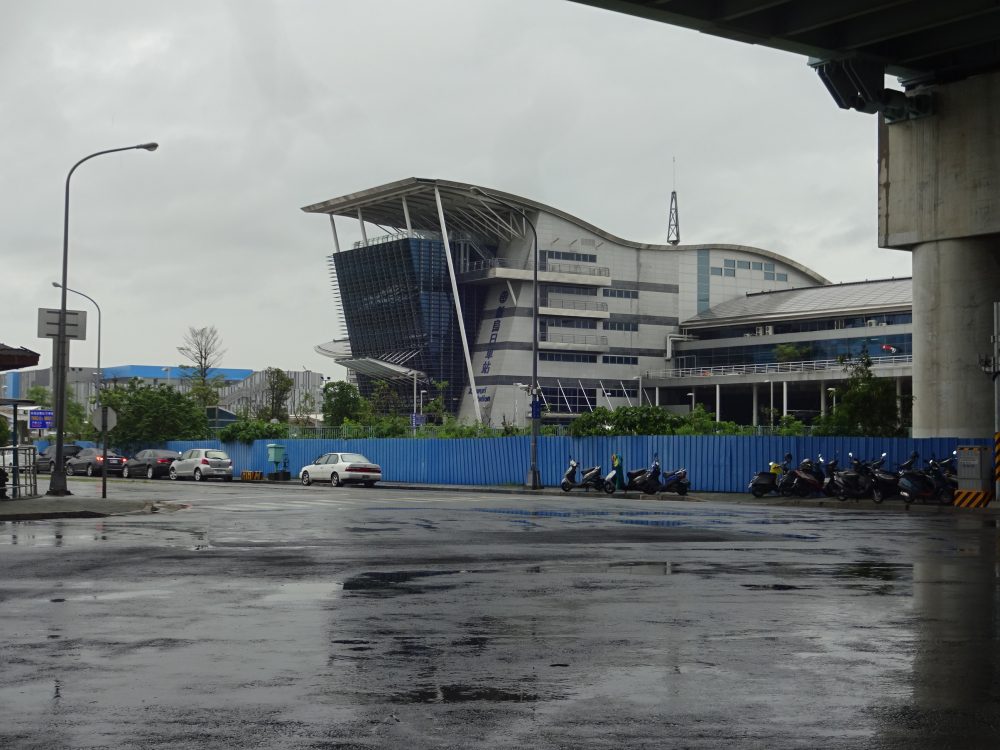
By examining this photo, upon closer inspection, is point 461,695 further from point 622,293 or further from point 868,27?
point 622,293

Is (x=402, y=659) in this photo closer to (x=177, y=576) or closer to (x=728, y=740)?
(x=728, y=740)

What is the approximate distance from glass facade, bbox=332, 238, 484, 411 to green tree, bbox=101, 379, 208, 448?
43.4 metres

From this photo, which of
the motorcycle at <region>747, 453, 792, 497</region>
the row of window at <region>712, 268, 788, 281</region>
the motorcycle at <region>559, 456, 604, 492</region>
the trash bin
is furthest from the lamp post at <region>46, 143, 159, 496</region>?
the row of window at <region>712, 268, 788, 281</region>

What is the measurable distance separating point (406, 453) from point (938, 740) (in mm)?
50684

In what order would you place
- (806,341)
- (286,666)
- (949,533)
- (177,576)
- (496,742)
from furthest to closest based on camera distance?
(806,341), (949,533), (177,576), (286,666), (496,742)

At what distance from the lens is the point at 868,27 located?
112ft

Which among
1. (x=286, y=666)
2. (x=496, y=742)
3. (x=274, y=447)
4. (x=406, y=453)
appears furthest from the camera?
(x=274, y=447)

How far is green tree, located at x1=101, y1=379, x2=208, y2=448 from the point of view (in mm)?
72500

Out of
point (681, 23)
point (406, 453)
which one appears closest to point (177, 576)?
point (681, 23)

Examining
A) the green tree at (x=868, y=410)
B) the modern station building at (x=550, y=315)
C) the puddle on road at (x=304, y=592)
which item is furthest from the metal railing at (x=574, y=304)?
the puddle on road at (x=304, y=592)

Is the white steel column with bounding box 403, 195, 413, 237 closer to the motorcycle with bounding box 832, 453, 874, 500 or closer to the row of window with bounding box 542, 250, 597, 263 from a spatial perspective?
the row of window with bounding box 542, 250, 597, 263

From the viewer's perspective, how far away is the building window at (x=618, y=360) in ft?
400

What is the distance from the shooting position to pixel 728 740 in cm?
582

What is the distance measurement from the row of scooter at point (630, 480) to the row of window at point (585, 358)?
243 ft
